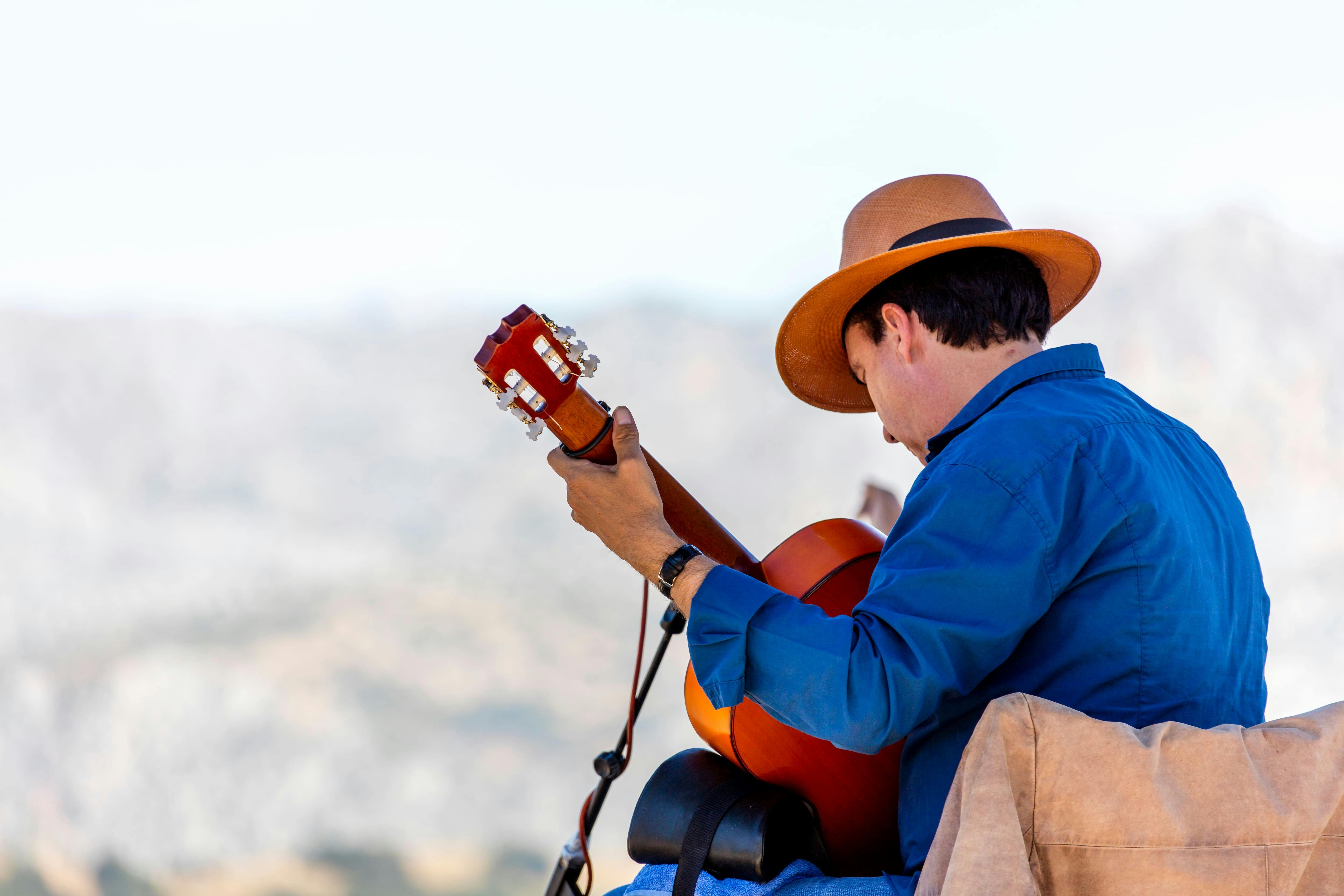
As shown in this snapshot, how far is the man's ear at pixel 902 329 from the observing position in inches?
51.9

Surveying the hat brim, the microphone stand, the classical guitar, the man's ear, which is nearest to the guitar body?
the classical guitar

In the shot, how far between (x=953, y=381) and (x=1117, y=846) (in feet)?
2.00

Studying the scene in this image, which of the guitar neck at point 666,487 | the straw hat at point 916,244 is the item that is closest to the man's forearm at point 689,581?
the guitar neck at point 666,487

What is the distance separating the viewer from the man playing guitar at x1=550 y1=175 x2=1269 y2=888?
941 mm

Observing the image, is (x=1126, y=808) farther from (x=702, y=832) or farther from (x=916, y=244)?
(x=916, y=244)

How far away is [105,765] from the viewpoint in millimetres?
4504

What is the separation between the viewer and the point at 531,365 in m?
1.28

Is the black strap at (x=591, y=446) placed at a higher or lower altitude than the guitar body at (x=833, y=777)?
higher

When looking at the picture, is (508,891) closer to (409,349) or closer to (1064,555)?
(409,349)

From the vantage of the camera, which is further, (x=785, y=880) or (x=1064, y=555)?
(x=785, y=880)

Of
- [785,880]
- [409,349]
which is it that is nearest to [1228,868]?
[785,880]

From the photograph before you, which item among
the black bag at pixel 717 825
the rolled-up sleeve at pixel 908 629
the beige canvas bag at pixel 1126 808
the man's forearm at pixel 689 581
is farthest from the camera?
the black bag at pixel 717 825

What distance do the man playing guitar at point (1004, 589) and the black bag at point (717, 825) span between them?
0.14 metres

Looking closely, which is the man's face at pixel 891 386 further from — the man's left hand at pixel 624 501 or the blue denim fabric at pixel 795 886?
the blue denim fabric at pixel 795 886
